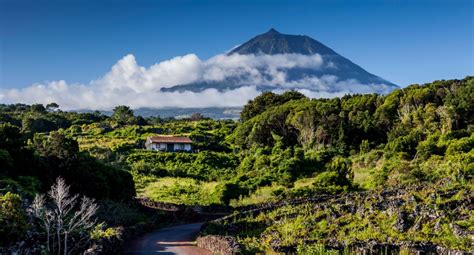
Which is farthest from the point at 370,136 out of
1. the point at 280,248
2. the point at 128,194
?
the point at 280,248

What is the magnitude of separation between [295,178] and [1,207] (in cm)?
2521

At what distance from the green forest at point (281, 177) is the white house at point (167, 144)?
1.12m

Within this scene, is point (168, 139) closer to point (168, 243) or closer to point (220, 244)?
point (168, 243)

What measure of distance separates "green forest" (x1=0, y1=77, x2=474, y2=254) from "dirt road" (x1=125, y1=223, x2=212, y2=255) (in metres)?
0.86

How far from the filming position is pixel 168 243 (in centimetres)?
1975

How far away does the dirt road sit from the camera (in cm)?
1781

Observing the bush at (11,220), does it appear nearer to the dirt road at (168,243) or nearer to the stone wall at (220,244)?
the dirt road at (168,243)

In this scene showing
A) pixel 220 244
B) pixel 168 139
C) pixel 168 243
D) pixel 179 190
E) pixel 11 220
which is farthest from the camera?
pixel 168 139

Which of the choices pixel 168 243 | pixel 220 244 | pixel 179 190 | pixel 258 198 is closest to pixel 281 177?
pixel 258 198

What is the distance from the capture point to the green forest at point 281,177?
15.9 m

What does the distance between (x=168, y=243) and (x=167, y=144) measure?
3992 cm

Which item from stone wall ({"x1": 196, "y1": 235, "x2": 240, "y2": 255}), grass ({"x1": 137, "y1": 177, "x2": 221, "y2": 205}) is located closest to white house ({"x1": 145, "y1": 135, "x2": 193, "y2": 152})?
grass ({"x1": 137, "y1": 177, "x2": 221, "y2": 205})

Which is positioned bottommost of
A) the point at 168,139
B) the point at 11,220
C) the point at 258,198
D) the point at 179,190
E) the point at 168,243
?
the point at 179,190

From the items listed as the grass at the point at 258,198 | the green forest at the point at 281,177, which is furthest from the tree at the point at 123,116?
the grass at the point at 258,198
